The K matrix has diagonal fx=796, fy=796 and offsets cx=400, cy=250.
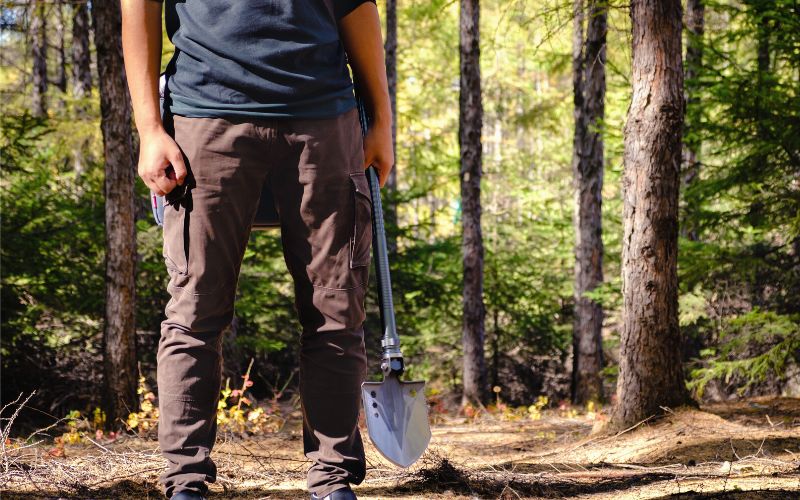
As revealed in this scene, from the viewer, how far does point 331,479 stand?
257cm

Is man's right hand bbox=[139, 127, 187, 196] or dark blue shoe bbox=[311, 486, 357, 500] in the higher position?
man's right hand bbox=[139, 127, 187, 196]

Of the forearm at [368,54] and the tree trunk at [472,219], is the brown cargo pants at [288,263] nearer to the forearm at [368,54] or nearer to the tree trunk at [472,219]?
the forearm at [368,54]

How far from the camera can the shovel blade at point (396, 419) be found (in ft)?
8.58

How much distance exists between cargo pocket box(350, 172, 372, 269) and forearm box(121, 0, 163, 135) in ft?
2.16

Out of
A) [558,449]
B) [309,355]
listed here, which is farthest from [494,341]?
[309,355]

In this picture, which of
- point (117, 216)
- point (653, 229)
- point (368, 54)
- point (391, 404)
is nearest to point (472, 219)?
point (117, 216)

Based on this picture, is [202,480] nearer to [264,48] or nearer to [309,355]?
[309,355]

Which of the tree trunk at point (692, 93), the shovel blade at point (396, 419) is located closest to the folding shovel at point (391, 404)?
the shovel blade at point (396, 419)

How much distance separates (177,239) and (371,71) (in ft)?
3.05

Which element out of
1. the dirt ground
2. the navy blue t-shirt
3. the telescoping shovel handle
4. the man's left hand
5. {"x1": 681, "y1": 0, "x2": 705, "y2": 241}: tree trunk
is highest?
{"x1": 681, "y1": 0, "x2": 705, "y2": 241}: tree trunk

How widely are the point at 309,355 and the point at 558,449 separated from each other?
3.99 m

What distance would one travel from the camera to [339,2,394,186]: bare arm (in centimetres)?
278

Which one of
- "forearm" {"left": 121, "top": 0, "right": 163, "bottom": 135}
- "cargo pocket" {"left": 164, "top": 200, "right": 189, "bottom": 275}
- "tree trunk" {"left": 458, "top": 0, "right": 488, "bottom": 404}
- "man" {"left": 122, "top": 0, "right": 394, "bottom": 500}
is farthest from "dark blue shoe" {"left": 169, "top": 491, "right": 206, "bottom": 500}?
"tree trunk" {"left": 458, "top": 0, "right": 488, "bottom": 404}

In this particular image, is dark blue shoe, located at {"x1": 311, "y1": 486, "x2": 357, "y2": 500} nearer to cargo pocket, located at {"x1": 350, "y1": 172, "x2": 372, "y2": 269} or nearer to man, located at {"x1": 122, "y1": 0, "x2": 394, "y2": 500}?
man, located at {"x1": 122, "y1": 0, "x2": 394, "y2": 500}
